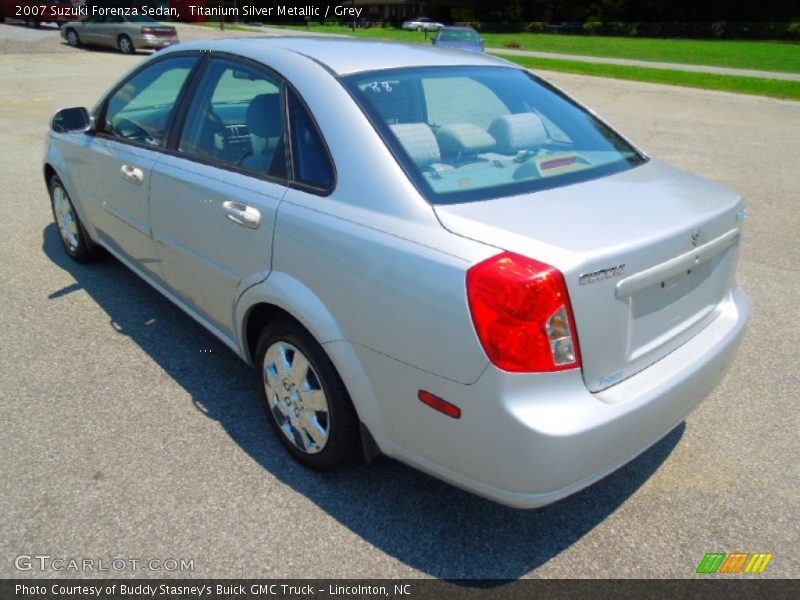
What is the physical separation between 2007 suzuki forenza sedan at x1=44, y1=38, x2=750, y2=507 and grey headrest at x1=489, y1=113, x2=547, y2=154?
1cm

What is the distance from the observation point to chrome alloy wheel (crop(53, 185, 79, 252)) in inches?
190

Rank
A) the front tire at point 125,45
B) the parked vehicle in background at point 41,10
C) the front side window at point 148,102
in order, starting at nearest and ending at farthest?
1. the front side window at point 148,102
2. the front tire at point 125,45
3. the parked vehicle in background at point 41,10

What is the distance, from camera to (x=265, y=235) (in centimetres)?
264

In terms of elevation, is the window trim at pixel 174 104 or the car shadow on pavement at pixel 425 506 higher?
the window trim at pixel 174 104

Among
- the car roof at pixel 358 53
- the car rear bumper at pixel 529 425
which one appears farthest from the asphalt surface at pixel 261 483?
the car roof at pixel 358 53

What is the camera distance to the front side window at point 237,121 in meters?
2.79

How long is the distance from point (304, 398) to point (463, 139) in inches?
50.8

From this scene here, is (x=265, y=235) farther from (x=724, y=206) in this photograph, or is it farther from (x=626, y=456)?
(x=724, y=206)

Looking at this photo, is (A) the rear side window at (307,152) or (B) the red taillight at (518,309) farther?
(A) the rear side window at (307,152)

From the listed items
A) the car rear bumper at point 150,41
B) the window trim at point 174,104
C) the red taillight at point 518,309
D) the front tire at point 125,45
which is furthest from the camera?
the front tire at point 125,45

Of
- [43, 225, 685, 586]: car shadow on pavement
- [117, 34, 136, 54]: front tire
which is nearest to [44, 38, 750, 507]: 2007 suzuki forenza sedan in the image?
[43, 225, 685, 586]: car shadow on pavement

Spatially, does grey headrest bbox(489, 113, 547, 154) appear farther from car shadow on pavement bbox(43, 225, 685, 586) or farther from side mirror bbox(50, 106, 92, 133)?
side mirror bbox(50, 106, 92, 133)

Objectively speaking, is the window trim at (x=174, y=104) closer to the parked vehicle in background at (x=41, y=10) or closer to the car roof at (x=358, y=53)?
the car roof at (x=358, y=53)

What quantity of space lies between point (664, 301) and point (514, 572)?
1.10 metres
